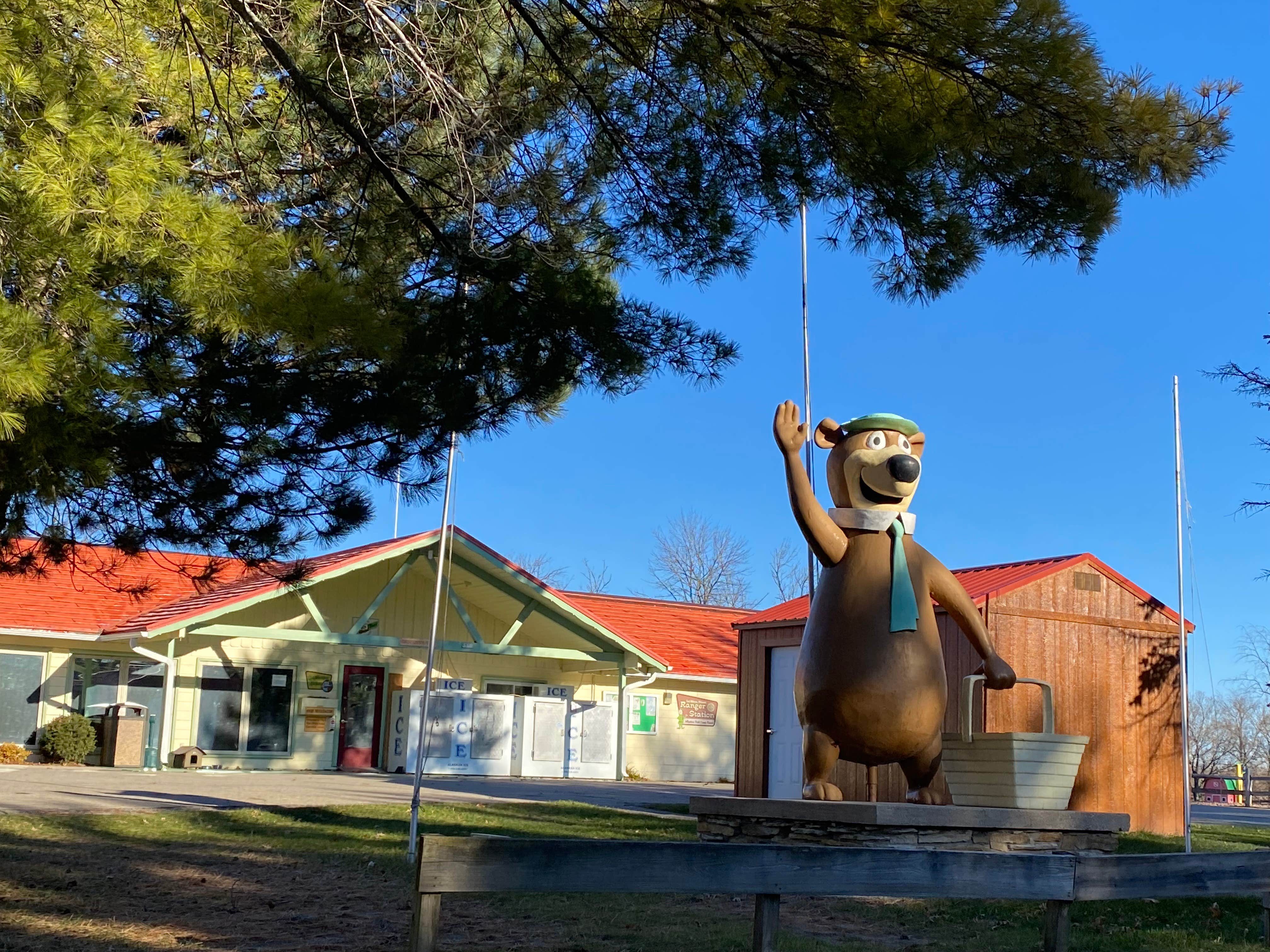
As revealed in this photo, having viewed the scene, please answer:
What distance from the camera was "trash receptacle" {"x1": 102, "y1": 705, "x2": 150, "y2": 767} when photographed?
70.9 feet

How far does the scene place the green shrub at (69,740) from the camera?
21.4 m

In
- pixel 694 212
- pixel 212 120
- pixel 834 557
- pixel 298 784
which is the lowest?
pixel 298 784

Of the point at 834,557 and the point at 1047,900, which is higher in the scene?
the point at 834,557

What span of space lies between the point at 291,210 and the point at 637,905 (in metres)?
5.39

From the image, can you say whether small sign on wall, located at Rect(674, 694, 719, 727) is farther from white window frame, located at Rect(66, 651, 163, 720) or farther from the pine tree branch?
the pine tree branch

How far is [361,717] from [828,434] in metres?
18.4

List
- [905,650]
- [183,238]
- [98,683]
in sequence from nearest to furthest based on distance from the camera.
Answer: [183,238] < [905,650] < [98,683]

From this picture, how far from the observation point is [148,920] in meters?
7.98

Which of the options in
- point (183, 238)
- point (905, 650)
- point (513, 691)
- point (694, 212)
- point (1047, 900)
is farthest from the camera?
point (513, 691)

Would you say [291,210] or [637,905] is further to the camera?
[637,905]

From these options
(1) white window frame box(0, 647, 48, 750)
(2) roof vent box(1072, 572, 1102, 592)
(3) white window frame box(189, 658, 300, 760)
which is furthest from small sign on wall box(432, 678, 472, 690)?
(2) roof vent box(1072, 572, 1102, 592)

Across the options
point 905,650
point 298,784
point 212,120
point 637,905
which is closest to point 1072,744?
point 905,650

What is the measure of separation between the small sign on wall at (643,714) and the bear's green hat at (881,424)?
19.6 meters

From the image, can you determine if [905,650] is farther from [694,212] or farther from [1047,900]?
[694,212]
